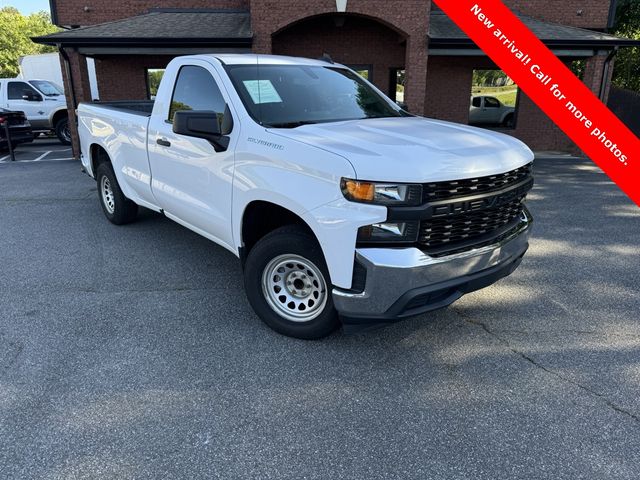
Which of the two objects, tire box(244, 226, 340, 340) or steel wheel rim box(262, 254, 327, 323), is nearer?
tire box(244, 226, 340, 340)

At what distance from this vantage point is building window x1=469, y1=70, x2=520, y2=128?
15.9 metres

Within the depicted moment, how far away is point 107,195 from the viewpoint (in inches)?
262

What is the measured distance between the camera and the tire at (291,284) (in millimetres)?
3402

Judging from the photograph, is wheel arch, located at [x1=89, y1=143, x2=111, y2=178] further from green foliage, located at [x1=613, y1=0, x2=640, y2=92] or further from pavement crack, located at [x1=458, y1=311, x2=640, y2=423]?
green foliage, located at [x1=613, y1=0, x2=640, y2=92]

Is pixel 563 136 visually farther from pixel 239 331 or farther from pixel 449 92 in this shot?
pixel 239 331

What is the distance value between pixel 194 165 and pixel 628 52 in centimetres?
2088

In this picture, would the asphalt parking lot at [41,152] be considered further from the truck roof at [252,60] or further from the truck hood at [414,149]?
the truck hood at [414,149]

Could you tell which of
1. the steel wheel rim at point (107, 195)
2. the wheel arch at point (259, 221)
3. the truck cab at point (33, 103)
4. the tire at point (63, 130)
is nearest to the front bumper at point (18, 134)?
the truck cab at point (33, 103)

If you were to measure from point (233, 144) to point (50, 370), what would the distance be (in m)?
2.01

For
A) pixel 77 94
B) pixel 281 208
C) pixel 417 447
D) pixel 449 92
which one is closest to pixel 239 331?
pixel 281 208

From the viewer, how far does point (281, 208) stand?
11.9 feet

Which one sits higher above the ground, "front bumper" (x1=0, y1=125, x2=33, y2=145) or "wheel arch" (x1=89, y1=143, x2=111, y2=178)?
"wheel arch" (x1=89, y1=143, x2=111, y2=178)

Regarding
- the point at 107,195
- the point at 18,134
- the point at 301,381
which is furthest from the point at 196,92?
the point at 18,134

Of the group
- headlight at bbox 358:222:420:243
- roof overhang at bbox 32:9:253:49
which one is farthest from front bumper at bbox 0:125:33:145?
headlight at bbox 358:222:420:243
